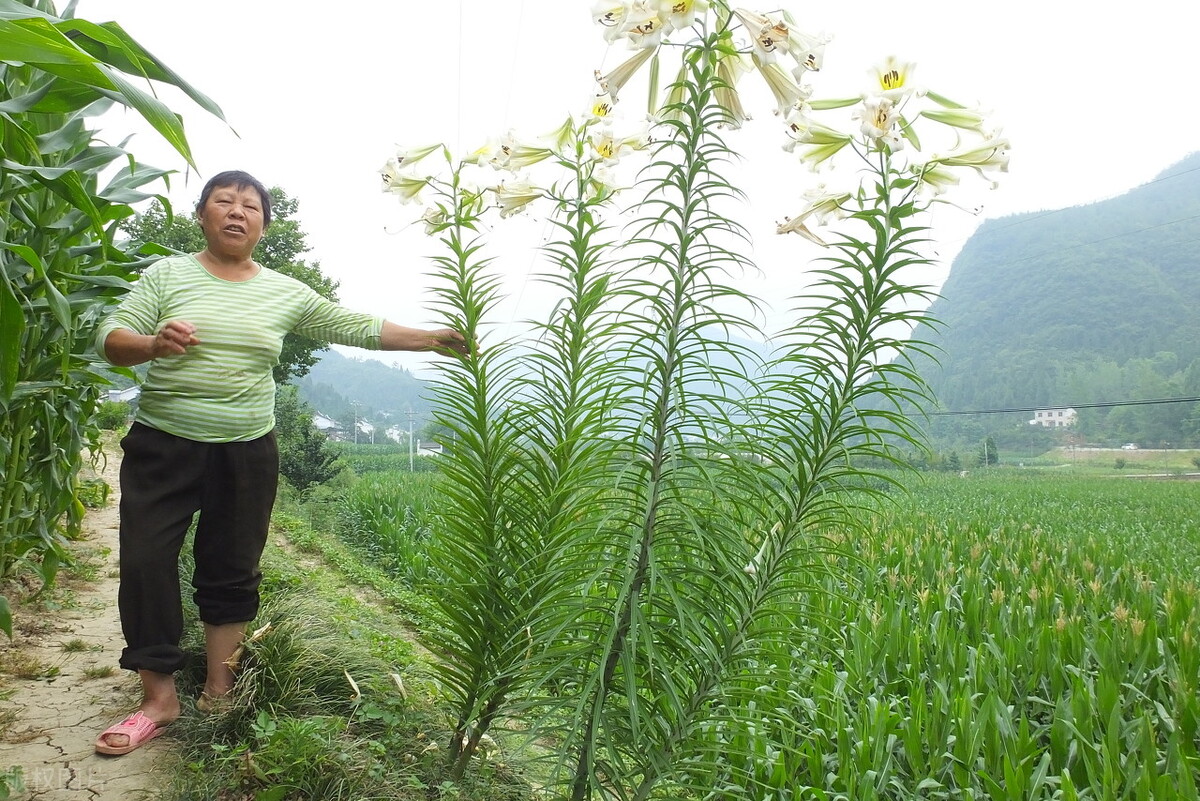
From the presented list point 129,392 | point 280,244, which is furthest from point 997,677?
point 280,244

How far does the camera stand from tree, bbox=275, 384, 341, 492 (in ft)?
25.4

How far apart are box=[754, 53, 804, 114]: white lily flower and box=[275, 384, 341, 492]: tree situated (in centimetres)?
751

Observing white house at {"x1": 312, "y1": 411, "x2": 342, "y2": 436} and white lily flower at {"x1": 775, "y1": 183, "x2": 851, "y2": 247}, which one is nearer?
white lily flower at {"x1": 775, "y1": 183, "x2": 851, "y2": 247}

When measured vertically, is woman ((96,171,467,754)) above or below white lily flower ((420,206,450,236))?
below

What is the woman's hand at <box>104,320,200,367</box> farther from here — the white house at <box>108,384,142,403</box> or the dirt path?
the dirt path

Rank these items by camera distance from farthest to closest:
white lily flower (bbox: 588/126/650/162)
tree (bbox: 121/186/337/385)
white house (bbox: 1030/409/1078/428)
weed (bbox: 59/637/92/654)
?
1. tree (bbox: 121/186/337/385)
2. white house (bbox: 1030/409/1078/428)
3. weed (bbox: 59/637/92/654)
4. white lily flower (bbox: 588/126/650/162)

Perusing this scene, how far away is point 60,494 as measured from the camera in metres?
2.56

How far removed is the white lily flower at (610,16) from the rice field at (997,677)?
0.85 m

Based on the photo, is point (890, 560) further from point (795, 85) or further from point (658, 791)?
point (795, 85)

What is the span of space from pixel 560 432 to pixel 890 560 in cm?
329

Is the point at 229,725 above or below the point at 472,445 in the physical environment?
below

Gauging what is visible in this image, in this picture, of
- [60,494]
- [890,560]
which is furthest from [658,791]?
[890,560]

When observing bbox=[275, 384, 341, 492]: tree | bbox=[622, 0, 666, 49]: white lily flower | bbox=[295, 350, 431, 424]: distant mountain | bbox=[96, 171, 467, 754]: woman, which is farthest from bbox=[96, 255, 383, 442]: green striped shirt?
bbox=[295, 350, 431, 424]: distant mountain

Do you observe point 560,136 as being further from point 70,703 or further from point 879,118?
point 70,703
